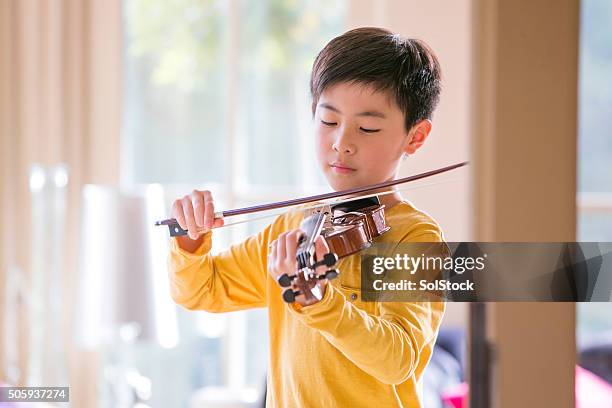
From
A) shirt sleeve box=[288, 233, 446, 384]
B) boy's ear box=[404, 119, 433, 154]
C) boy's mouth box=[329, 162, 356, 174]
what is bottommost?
shirt sleeve box=[288, 233, 446, 384]

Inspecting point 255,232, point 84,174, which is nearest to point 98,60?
point 84,174

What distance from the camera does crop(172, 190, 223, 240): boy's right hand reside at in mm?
582

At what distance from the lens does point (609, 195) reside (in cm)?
61

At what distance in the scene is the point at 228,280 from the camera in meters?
0.63

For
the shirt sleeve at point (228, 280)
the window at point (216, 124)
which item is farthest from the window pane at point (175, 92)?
the shirt sleeve at point (228, 280)

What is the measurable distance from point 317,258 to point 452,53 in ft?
0.63

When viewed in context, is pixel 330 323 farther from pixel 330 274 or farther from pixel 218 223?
pixel 218 223

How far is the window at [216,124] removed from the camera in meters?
1.24

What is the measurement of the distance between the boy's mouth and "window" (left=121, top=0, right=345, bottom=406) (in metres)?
0.58

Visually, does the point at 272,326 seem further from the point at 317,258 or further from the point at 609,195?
the point at 609,195

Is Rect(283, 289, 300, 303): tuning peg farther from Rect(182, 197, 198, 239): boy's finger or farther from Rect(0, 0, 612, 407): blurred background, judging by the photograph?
Rect(0, 0, 612, 407): blurred background

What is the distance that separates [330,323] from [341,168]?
0.45 ft

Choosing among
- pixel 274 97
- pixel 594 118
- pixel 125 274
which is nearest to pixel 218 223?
pixel 594 118

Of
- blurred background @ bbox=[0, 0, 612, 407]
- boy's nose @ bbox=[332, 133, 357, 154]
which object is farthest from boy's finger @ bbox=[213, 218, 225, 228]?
blurred background @ bbox=[0, 0, 612, 407]
